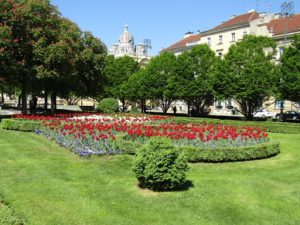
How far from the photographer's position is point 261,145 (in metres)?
13.8

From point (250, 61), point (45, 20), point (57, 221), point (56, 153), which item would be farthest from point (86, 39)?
point (57, 221)

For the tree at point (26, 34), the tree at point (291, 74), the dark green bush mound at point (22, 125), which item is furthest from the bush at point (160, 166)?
the tree at point (291, 74)

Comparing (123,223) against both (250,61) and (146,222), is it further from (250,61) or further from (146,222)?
(250,61)

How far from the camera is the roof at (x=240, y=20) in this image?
5711 centimetres

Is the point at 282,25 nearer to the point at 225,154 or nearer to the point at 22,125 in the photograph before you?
the point at 22,125

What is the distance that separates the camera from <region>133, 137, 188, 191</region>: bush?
8805 mm

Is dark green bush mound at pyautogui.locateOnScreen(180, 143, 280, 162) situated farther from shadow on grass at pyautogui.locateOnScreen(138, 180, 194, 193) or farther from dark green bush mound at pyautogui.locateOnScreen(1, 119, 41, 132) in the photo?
dark green bush mound at pyautogui.locateOnScreen(1, 119, 41, 132)

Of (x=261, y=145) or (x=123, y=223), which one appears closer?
(x=123, y=223)

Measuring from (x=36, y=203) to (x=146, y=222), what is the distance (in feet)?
8.10

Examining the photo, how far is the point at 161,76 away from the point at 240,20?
2036 cm

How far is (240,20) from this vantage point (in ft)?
193

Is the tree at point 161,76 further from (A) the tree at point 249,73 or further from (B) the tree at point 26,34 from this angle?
(B) the tree at point 26,34

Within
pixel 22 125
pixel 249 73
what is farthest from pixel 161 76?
pixel 22 125

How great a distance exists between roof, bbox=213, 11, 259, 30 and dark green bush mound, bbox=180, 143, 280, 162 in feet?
152
